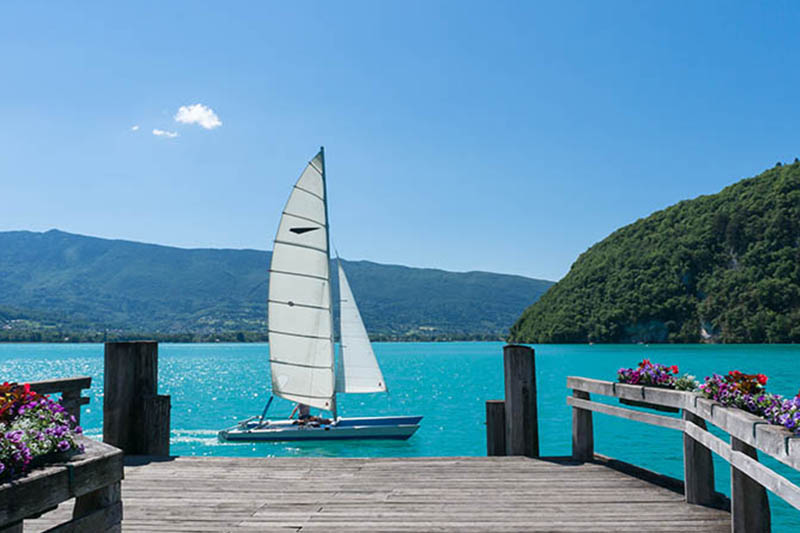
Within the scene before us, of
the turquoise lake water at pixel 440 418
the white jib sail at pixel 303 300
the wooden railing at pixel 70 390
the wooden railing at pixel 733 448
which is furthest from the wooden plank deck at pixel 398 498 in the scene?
the white jib sail at pixel 303 300

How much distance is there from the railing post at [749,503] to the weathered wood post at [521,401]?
131 inches

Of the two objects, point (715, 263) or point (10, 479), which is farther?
point (715, 263)

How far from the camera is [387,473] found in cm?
707

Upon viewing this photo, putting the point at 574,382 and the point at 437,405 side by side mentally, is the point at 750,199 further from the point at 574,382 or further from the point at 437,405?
the point at 574,382

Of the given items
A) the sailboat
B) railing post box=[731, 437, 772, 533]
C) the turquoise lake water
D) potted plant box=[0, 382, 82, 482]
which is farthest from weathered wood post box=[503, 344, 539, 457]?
the sailboat

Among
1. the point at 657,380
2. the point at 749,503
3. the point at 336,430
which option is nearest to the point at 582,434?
the point at 657,380

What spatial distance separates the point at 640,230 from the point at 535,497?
175183 millimetres

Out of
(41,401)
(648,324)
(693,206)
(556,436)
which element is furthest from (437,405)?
(693,206)

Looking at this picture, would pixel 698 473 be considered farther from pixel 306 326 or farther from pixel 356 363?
pixel 356 363

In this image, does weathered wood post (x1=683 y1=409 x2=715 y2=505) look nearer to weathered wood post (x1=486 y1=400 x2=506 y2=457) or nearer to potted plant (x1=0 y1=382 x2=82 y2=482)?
weathered wood post (x1=486 y1=400 x2=506 y2=457)

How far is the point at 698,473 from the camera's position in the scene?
562 centimetres

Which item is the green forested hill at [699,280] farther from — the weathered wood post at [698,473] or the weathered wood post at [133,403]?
the weathered wood post at [133,403]

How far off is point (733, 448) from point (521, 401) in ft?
11.2

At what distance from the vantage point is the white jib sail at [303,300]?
21.8 metres
